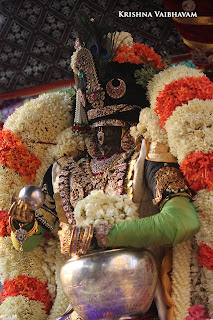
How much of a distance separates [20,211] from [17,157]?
88 cm

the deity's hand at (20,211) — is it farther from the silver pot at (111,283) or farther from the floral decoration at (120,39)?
the floral decoration at (120,39)

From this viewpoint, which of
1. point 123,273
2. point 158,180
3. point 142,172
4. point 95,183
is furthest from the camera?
point 95,183

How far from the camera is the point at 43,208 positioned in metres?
3.94

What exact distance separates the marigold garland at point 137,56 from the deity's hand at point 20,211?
1.29 metres

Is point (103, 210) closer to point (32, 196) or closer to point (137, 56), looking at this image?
point (32, 196)

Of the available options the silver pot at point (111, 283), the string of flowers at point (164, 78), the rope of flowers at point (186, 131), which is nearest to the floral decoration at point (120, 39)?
the string of flowers at point (164, 78)

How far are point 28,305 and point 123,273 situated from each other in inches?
48.3

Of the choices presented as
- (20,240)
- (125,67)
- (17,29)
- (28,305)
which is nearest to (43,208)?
(20,240)

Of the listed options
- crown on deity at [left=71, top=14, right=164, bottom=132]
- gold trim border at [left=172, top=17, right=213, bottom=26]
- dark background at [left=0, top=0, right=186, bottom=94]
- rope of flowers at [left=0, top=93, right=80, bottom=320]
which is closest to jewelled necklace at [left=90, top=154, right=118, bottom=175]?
crown on deity at [left=71, top=14, right=164, bottom=132]

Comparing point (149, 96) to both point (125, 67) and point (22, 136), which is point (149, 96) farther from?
point (22, 136)

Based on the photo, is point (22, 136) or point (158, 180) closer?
point (158, 180)

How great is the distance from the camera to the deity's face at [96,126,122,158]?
146 inches

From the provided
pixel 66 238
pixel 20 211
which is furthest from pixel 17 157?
pixel 66 238

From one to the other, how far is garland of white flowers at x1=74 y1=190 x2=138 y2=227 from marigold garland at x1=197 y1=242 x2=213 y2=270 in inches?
18.0
